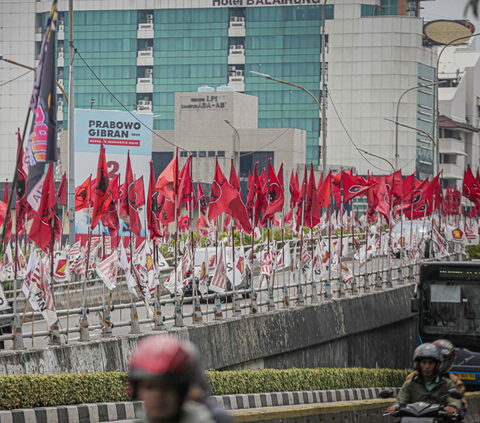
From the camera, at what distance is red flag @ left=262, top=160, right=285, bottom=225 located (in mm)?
25141

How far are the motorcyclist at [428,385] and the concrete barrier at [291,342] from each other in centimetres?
645

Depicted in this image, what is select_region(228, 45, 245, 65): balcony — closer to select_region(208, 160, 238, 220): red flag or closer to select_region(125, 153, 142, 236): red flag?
select_region(208, 160, 238, 220): red flag

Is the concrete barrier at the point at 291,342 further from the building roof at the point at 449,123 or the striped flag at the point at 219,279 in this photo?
the building roof at the point at 449,123

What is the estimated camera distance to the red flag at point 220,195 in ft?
74.1

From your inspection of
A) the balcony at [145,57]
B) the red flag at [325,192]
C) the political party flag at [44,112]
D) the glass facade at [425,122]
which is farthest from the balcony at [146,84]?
the political party flag at [44,112]

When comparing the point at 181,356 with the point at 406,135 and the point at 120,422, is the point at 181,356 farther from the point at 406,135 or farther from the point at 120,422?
the point at 406,135

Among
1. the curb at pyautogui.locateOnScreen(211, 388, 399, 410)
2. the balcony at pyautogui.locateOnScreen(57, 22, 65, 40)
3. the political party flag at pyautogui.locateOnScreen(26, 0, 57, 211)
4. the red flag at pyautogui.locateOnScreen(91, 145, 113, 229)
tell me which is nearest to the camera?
the political party flag at pyautogui.locateOnScreen(26, 0, 57, 211)

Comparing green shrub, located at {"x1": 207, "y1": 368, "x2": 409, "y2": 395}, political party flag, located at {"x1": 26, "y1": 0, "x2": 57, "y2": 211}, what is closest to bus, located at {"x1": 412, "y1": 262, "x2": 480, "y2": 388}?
green shrub, located at {"x1": 207, "y1": 368, "x2": 409, "y2": 395}

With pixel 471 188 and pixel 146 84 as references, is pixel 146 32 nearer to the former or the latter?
pixel 146 84

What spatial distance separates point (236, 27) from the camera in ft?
330

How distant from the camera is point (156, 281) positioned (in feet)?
66.2

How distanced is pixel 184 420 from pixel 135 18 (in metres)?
101

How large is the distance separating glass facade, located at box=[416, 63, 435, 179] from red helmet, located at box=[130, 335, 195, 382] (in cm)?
9768

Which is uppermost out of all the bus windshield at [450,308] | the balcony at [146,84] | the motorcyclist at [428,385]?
the balcony at [146,84]
